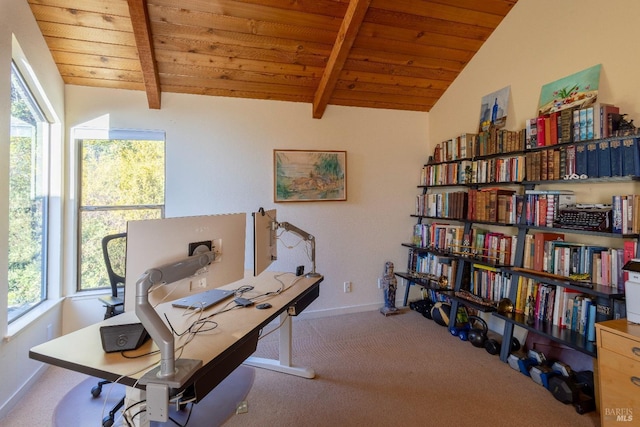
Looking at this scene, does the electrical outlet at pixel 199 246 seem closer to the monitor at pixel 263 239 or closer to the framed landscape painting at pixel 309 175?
the monitor at pixel 263 239

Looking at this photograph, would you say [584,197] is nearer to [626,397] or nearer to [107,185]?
[626,397]

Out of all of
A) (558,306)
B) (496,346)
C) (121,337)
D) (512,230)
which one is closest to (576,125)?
(512,230)

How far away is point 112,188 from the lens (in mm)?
3209

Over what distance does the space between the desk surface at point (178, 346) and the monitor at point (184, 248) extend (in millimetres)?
201

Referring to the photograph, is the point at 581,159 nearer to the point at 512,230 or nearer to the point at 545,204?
the point at 545,204

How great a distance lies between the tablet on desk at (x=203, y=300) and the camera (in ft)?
5.84

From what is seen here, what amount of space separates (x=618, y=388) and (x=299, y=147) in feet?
10.1

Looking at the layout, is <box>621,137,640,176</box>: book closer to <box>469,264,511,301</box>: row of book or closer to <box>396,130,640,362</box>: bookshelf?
<box>396,130,640,362</box>: bookshelf

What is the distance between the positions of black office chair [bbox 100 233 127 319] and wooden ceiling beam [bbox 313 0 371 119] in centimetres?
220

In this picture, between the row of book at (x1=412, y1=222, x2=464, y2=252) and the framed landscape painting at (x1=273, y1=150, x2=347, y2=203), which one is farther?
the framed landscape painting at (x1=273, y1=150, x2=347, y2=203)

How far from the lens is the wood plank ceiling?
100 inches

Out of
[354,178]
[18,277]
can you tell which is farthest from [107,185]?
[354,178]

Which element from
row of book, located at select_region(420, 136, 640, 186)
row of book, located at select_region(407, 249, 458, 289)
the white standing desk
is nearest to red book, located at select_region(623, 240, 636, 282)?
row of book, located at select_region(420, 136, 640, 186)

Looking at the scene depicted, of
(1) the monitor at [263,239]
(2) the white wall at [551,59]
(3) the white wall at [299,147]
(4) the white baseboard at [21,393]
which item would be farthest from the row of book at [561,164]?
(4) the white baseboard at [21,393]
